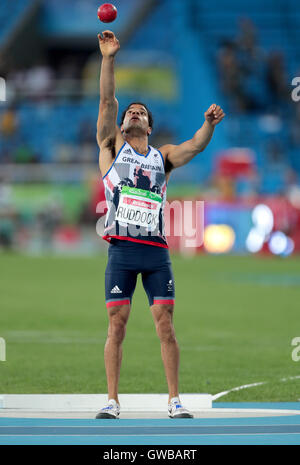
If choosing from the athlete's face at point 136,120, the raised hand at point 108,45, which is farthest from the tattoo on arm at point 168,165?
the raised hand at point 108,45

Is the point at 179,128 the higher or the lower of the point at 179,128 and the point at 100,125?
the higher

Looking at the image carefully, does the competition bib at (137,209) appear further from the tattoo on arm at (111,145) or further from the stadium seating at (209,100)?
the stadium seating at (209,100)

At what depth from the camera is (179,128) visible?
1560 inches

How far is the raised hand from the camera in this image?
701 centimetres

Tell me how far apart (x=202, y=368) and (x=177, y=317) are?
4.87 m

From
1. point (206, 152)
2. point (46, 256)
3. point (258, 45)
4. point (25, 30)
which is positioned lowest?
point (46, 256)

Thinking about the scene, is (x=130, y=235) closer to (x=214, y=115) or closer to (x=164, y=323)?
(x=164, y=323)

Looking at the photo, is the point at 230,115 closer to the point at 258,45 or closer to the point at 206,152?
the point at 206,152

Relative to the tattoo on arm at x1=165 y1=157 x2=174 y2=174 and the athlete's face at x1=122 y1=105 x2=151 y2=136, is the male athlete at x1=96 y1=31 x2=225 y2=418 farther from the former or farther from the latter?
the tattoo on arm at x1=165 y1=157 x2=174 y2=174

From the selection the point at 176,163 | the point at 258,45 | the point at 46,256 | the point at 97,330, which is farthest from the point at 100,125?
the point at 258,45

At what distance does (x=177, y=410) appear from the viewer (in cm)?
676

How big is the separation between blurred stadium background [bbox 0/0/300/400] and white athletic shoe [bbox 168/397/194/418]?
12815 millimetres

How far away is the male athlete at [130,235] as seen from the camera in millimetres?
6906

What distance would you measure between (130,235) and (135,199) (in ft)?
0.84
